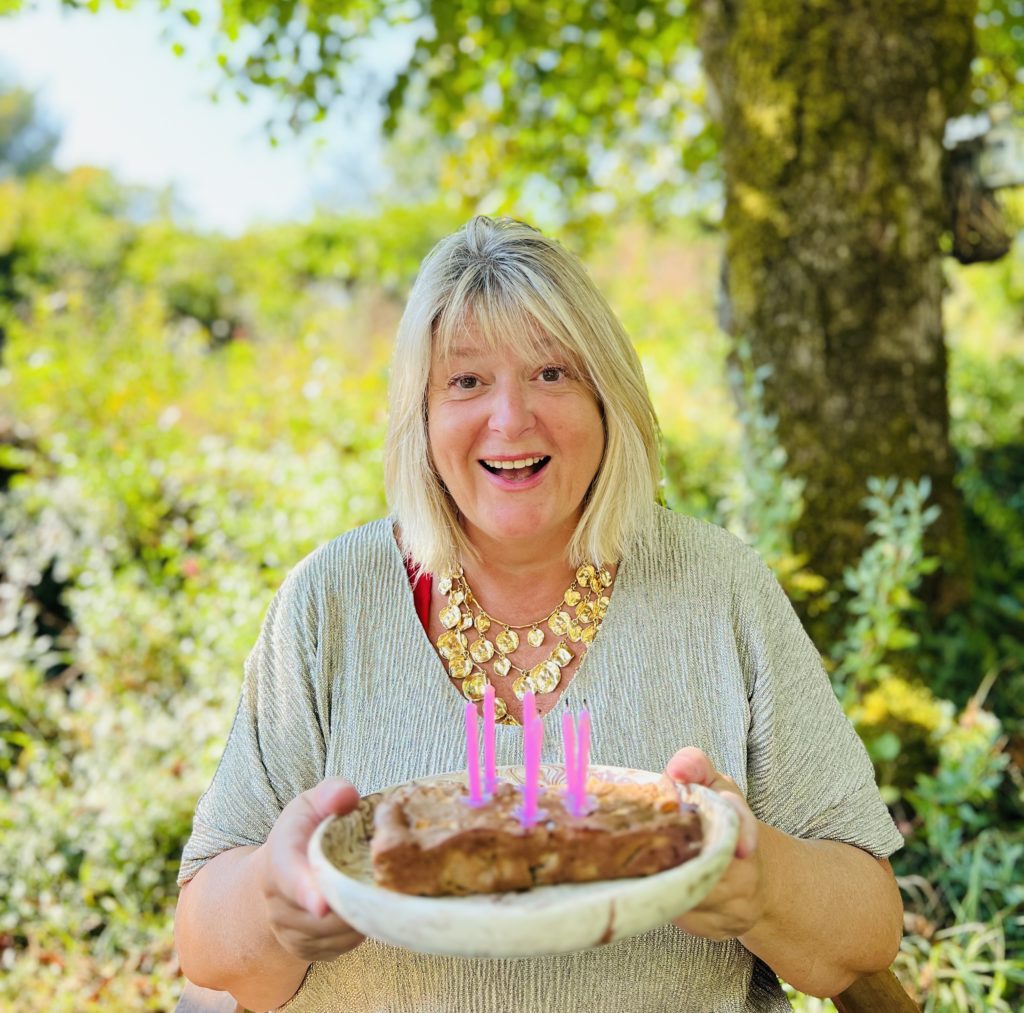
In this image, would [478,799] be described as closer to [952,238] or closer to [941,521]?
[941,521]

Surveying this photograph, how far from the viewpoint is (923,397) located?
3.33 meters

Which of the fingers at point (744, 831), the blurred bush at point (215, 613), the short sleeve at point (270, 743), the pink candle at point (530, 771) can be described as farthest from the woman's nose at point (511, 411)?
the blurred bush at point (215, 613)

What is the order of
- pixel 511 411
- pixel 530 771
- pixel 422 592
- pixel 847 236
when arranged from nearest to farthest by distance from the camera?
pixel 530 771 → pixel 511 411 → pixel 422 592 → pixel 847 236

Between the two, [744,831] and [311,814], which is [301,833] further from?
[744,831]

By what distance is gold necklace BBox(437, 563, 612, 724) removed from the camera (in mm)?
1719

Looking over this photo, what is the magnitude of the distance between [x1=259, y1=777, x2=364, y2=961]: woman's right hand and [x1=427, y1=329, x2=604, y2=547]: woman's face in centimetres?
59

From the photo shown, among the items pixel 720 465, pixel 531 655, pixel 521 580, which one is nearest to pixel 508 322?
pixel 521 580

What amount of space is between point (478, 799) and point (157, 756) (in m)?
2.57

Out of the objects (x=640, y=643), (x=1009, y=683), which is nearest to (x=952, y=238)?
(x=1009, y=683)

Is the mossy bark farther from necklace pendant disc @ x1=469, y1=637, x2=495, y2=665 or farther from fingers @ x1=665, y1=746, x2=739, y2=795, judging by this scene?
fingers @ x1=665, y1=746, x2=739, y2=795

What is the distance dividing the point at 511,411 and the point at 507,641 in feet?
1.27

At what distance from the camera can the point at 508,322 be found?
1644 millimetres

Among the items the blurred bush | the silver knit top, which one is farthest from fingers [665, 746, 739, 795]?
the blurred bush

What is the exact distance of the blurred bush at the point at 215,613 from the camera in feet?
9.12
